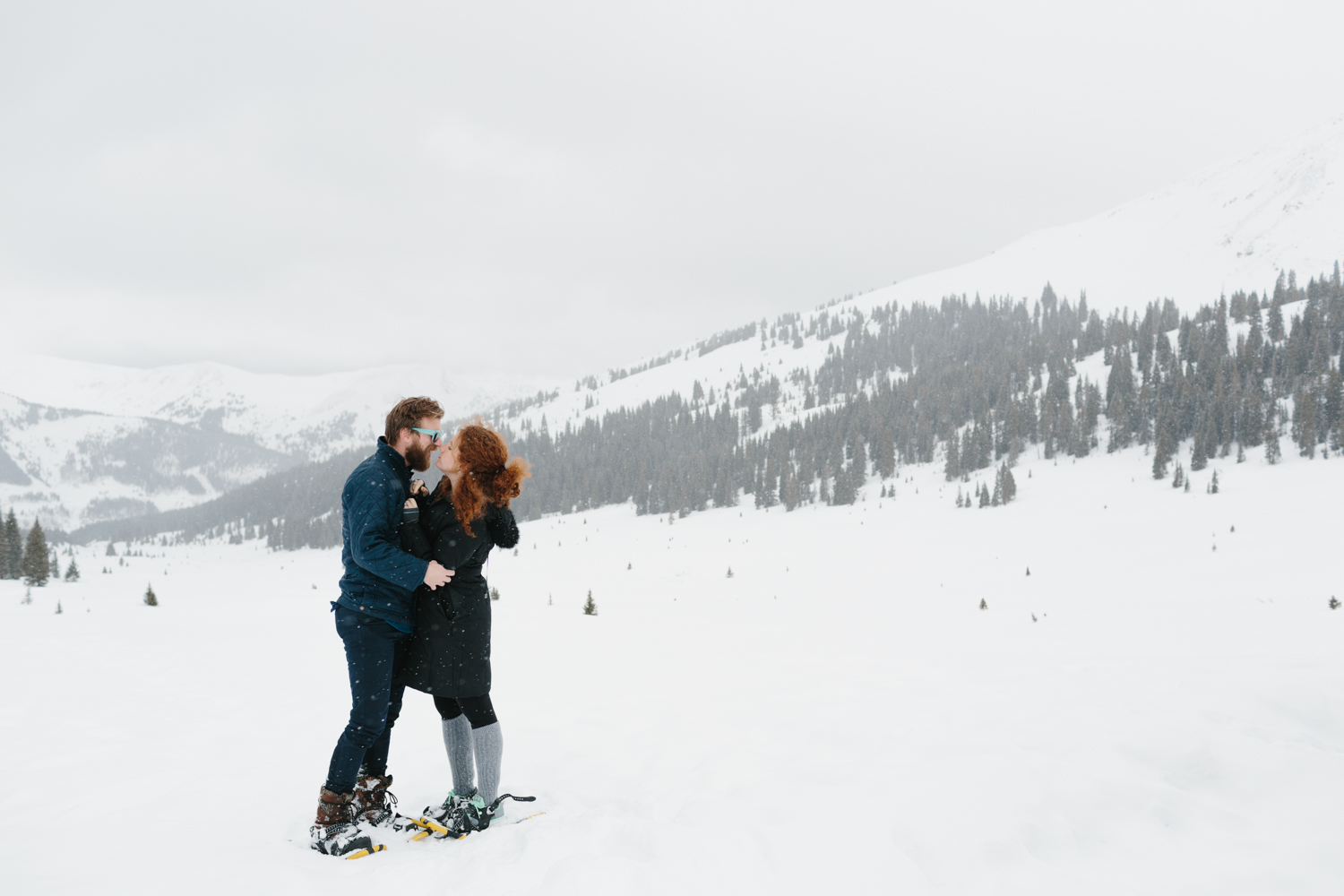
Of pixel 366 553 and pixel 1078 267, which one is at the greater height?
pixel 1078 267

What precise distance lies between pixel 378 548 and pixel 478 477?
2.45 ft

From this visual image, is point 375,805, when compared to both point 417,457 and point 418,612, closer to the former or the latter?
point 418,612

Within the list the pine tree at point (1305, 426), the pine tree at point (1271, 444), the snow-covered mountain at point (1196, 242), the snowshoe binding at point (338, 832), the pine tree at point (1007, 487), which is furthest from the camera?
the snow-covered mountain at point (1196, 242)

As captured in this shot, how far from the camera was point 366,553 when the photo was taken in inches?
149

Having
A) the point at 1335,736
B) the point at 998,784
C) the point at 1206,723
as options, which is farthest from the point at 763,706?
the point at 1335,736

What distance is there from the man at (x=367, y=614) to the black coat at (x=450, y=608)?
0.12 metres

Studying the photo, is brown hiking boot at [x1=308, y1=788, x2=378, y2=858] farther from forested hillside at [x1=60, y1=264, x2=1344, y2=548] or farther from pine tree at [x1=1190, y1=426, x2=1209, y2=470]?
pine tree at [x1=1190, y1=426, x2=1209, y2=470]

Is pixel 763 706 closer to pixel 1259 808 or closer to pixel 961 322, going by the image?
pixel 1259 808

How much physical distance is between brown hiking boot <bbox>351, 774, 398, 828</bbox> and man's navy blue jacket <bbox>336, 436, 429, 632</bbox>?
120 cm

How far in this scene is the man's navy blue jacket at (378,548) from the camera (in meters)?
3.79

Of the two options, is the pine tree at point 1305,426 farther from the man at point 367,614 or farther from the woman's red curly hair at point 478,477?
the man at point 367,614

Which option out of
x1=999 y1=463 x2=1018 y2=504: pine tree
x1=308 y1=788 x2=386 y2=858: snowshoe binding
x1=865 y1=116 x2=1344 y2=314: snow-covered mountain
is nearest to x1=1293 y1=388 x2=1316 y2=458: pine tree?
x1=999 y1=463 x2=1018 y2=504: pine tree

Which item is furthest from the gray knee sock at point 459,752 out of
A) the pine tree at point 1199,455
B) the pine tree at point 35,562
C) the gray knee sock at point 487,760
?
the pine tree at point 1199,455

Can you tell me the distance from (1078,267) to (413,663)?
191 m
